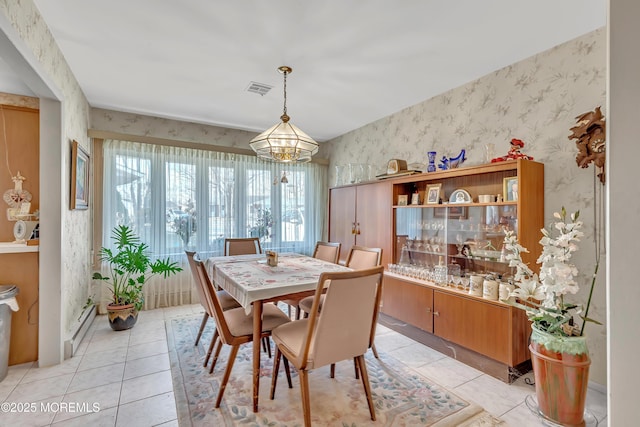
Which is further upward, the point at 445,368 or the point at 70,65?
the point at 70,65

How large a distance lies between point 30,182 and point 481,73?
420 cm

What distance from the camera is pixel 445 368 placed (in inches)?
92.2

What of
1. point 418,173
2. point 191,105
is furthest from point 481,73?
point 191,105

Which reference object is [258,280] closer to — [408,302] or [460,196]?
[408,302]

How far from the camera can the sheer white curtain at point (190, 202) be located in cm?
361

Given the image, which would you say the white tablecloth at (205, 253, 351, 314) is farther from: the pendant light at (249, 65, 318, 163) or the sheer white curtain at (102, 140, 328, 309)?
the sheer white curtain at (102, 140, 328, 309)

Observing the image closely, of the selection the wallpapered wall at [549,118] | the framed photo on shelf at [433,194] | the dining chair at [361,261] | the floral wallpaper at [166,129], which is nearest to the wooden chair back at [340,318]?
the dining chair at [361,261]

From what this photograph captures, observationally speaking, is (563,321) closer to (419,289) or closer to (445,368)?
(445,368)

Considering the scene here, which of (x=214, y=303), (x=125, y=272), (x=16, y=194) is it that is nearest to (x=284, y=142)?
(x=214, y=303)

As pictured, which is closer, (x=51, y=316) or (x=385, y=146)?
(x=51, y=316)

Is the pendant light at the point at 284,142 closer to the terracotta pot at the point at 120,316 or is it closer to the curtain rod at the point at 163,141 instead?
the curtain rod at the point at 163,141

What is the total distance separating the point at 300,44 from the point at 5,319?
10.0ft

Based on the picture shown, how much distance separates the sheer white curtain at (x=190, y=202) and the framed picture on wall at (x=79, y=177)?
38cm

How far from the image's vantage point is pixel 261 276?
7.27 feet
